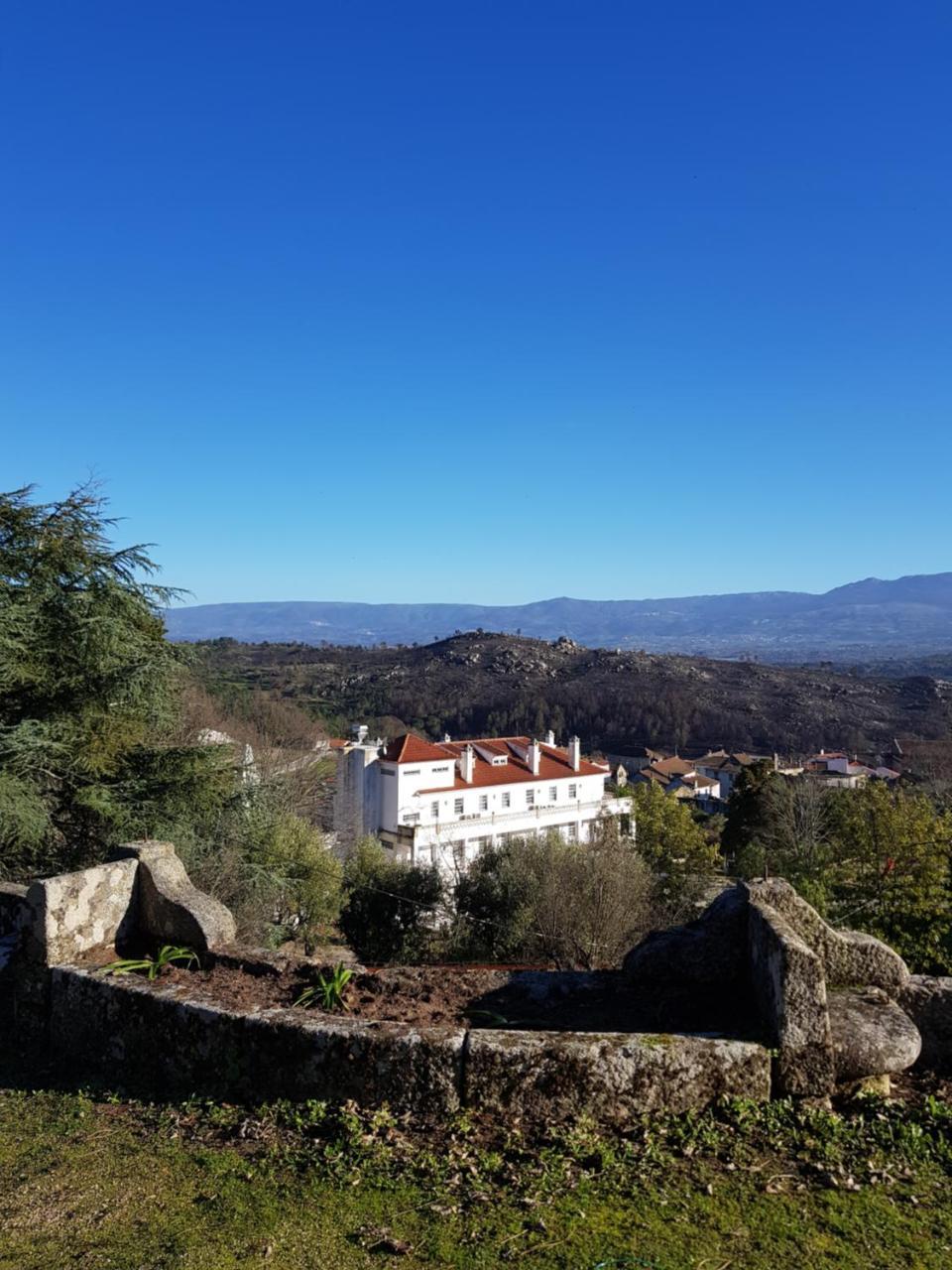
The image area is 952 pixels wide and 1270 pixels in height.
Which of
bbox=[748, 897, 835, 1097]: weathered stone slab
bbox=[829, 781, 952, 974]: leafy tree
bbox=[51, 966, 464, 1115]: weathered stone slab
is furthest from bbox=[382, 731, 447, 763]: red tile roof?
bbox=[748, 897, 835, 1097]: weathered stone slab

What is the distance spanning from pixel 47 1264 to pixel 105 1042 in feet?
7.78

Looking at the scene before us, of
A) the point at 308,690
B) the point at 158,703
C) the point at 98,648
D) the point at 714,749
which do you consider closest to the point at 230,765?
the point at 158,703

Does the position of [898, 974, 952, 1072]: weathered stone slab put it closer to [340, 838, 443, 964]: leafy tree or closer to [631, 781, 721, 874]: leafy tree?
[340, 838, 443, 964]: leafy tree

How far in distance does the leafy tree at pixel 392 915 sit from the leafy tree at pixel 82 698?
1309 centimetres

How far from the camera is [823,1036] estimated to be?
470 cm

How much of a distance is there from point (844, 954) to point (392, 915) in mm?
24702

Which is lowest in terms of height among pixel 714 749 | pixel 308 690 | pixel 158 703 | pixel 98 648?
pixel 714 749

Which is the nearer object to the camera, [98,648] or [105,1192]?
[105,1192]

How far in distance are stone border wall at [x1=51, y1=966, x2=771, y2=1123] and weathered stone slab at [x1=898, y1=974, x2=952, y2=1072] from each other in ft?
4.42

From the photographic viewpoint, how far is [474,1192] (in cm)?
406

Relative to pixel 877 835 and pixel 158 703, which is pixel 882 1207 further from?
pixel 877 835

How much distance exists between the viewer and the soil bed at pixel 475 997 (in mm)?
5496

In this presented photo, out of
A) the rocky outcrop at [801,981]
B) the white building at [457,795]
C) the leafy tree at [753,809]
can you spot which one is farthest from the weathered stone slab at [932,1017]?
the white building at [457,795]

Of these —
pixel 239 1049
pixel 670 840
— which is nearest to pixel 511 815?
pixel 670 840
